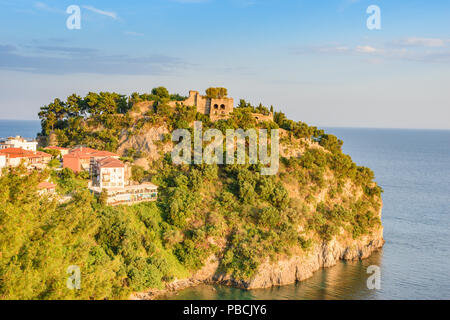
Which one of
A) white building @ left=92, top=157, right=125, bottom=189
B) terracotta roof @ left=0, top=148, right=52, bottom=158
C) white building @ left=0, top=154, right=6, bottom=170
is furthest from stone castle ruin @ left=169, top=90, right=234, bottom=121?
white building @ left=0, top=154, right=6, bottom=170

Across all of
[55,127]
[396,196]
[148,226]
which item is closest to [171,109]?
[55,127]

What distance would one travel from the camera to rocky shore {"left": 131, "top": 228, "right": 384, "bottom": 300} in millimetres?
42031

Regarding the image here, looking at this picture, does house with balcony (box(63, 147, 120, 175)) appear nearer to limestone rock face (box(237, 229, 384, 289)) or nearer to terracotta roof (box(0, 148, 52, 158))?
terracotta roof (box(0, 148, 52, 158))

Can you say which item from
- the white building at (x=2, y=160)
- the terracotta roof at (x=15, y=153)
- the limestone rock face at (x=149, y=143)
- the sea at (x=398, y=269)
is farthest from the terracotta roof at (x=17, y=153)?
the sea at (x=398, y=269)

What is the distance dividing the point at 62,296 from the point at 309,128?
2019 inches

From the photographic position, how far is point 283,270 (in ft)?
147

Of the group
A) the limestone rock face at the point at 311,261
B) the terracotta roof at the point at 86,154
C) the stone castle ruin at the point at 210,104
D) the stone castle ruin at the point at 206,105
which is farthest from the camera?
the stone castle ruin at the point at 210,104

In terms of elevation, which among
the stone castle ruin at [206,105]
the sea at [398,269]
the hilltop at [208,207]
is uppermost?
A: the stone castle ruin at [206,105]

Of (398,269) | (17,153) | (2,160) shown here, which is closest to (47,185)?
(2,160)

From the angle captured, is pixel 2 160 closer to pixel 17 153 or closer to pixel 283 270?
pixel 17 153

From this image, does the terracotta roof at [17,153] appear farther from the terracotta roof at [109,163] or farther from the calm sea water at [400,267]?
the calm sea water at [400,267]

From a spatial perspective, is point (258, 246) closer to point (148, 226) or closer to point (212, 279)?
point (212, 279)

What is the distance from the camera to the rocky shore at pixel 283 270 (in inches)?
1655

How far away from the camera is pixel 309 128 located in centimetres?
6794
